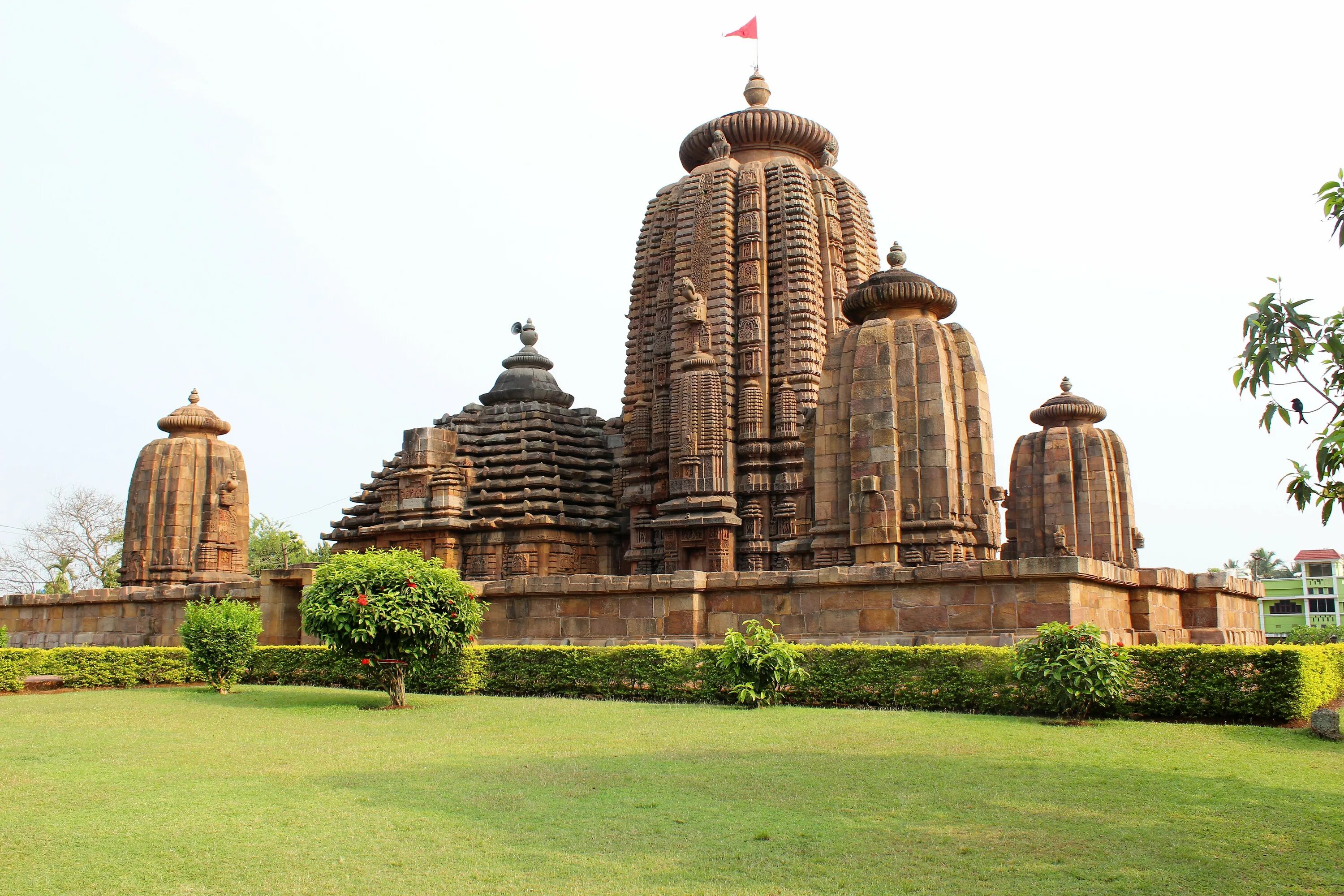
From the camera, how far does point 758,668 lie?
38.0 feet

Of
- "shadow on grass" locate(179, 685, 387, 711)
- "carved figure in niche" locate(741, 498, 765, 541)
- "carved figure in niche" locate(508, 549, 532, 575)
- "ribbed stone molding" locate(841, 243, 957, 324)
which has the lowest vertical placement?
"shadow on grass" locate(179, 685, 387, 711)

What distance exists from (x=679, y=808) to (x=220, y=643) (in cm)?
989

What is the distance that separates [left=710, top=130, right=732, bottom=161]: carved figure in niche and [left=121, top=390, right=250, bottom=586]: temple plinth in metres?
14.9

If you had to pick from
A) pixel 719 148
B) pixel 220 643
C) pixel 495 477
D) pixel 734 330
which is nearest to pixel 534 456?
pixel 495 477

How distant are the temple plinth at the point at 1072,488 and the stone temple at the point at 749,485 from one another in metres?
0.06

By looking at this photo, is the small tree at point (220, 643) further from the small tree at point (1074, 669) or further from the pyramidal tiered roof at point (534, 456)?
the pyramidal tiered roof at point (534, 456)

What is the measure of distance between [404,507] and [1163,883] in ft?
74.0

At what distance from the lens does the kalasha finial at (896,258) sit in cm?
1794

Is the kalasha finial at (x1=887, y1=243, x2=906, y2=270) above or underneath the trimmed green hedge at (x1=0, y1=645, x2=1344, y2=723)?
above

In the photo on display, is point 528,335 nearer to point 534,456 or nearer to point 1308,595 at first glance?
point 534,456

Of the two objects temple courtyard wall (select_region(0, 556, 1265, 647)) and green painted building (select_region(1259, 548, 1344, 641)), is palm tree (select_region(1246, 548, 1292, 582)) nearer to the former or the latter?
green painted building (select_region(1259, 548, 1344, 641))

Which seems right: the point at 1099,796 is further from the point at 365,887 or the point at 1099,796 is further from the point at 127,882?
the point at 127,882

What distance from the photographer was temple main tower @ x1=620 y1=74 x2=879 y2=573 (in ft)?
73.9

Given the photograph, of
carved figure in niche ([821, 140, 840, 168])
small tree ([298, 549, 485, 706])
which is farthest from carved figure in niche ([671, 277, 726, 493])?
small tree ([298, 549, 485, 706])
